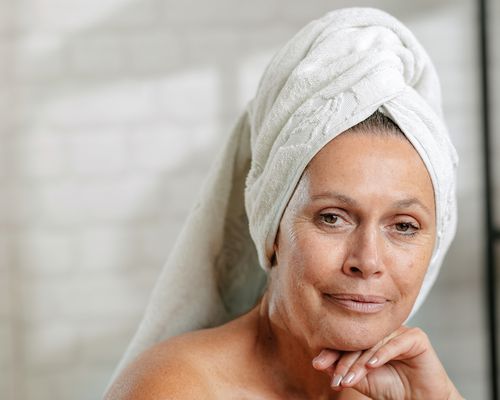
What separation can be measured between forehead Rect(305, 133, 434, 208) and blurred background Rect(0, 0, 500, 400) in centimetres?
124

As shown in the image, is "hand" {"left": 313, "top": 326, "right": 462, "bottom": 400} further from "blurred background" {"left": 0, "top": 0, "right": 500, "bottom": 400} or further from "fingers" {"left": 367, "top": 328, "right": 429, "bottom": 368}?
"blurred background" {"left": 0, "top": 0, "right": 500, "bottom": 400}

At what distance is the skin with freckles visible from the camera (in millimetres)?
1194

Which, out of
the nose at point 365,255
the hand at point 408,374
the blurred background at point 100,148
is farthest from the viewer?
the blurred background at point 100,148

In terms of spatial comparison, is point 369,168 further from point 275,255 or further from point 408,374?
point 408,374

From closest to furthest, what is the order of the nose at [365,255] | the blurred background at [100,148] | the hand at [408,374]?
1. the nose at [365,255]
2. the hand at [408,374]
3. the blurred background at [100,148]

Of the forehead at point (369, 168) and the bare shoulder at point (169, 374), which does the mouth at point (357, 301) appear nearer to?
the forehead at point (369, 168)

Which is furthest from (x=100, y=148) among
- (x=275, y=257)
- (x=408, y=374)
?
(x=408, y=374)

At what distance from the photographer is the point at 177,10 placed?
2412 mm

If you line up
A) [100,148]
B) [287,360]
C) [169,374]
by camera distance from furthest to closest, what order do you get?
[100,148]
[287,360]
[169,374]

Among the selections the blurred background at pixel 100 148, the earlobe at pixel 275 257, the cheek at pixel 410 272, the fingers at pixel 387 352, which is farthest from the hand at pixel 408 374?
the blurred background at pixel 100 148

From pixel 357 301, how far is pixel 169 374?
336 mm

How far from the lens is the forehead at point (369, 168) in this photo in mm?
1189

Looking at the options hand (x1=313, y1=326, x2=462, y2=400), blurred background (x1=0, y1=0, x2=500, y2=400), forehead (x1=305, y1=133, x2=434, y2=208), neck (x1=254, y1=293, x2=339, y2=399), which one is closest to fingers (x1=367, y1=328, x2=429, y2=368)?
hand (x1=313, y1=326, x2=462, y2=400)

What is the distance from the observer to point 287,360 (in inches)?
55.6
